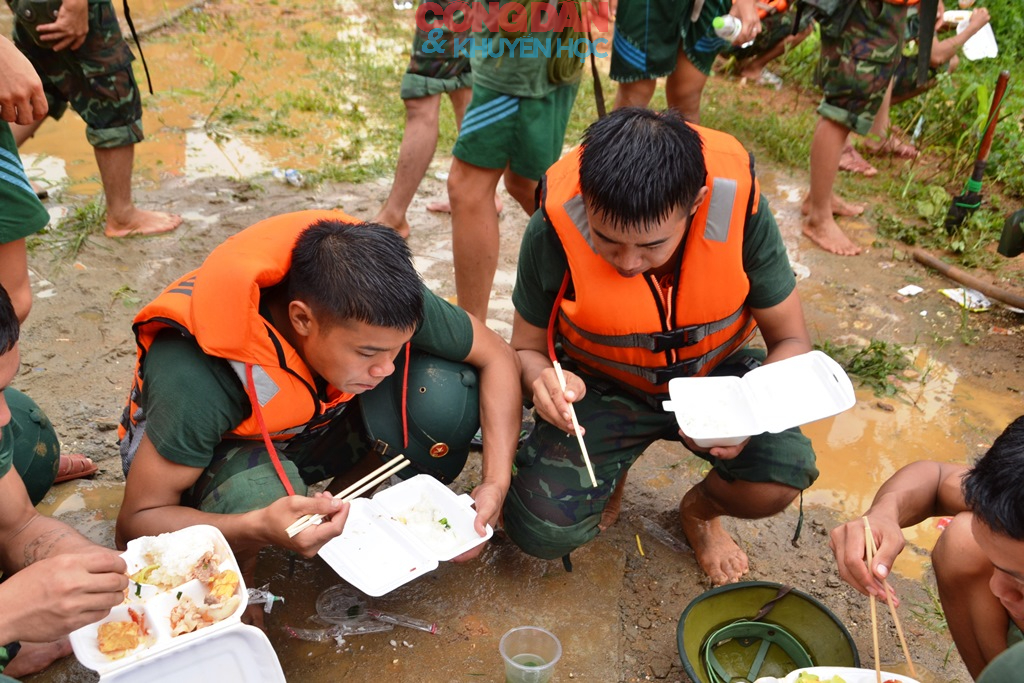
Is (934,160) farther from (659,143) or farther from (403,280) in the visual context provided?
(403,280)

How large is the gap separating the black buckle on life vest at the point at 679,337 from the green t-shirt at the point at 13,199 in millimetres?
1913

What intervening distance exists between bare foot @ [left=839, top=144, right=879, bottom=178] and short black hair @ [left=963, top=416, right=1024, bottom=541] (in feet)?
12.6

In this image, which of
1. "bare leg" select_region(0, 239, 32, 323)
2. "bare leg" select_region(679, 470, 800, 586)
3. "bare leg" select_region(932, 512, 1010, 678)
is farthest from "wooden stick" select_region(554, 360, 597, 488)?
"bare leg" select_region(0, 239, 32, 323)

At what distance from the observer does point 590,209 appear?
221cm

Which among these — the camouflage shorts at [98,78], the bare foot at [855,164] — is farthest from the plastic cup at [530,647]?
the bare foot at [855,164]

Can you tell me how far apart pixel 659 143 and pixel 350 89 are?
14.1 feet

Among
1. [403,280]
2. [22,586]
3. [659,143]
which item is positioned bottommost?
[22,586]

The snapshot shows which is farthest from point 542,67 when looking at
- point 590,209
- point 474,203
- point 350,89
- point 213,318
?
point 350,89

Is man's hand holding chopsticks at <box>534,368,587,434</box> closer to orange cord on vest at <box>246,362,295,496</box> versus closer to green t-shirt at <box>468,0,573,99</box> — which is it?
orange cord on vest at <box>246,362,295,496</box>

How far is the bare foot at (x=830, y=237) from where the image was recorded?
174 inches

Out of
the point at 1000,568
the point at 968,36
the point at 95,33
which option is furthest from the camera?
the point at 968,36

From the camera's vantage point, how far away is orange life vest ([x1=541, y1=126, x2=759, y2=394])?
2344 mm

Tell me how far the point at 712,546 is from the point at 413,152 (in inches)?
92.3

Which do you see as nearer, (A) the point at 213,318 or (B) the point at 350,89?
(A) the point at 213,318
